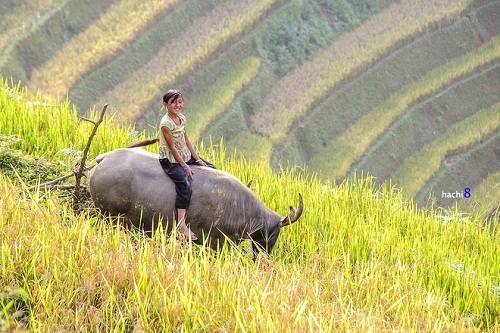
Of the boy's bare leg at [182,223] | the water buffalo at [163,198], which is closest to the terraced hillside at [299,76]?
the water buffalo at [163,198]

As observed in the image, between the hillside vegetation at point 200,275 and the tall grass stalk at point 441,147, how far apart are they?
48.6 feet

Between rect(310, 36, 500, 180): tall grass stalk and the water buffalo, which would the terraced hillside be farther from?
the water buffalo

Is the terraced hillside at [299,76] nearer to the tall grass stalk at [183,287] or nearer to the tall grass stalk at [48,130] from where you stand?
the tall grass stalk at [48,130]

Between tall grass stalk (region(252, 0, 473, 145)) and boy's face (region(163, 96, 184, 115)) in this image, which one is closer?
boy's face (region(163, 96, 184, 115))

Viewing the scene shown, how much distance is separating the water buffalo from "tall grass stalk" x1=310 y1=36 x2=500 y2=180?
15.9 metres

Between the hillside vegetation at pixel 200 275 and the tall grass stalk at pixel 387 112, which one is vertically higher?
the tall grass stalk at pixel 387 112

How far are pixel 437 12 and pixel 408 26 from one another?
56.4 inches

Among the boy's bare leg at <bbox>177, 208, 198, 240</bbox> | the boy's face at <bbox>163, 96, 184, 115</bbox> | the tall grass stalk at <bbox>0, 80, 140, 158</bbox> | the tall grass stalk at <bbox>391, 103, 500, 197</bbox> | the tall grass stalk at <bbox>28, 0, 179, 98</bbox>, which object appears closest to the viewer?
the boy's face at <bbox>163, 96, 184, 115</bbox>

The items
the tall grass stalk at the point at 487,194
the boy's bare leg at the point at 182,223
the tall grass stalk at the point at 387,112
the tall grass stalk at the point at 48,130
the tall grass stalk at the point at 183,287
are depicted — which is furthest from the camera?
the tall grass stalk at the point at 387,112

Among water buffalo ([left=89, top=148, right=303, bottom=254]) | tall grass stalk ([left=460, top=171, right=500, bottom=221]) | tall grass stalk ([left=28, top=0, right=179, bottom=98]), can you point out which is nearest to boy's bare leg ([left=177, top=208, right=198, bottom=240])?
water buffalo ([left=89, top=148, right=303, bottom=254])

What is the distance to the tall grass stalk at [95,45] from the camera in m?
19.2

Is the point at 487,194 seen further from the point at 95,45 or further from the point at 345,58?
the point at 95,45

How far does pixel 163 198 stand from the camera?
4246mm

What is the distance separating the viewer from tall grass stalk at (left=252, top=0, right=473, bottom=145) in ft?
70.8
